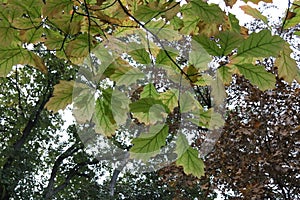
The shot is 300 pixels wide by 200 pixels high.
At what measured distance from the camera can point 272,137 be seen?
336 cm

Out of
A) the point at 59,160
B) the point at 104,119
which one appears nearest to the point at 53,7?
the point at 104,119

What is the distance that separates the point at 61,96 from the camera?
23.7 inches

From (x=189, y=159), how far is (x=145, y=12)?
0.22 m

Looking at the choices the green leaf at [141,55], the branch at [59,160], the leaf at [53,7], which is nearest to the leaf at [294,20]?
the green leaf at [141,55]

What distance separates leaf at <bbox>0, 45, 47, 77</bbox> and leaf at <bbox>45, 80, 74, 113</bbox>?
0.04 metres

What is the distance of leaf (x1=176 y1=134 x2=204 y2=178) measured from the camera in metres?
0.55

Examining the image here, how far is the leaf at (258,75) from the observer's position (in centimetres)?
53

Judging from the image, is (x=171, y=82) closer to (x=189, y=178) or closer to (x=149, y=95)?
(x=149, y=95)

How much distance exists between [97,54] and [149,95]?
0.11 m

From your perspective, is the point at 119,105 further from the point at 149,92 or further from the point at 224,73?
the point at 224,73

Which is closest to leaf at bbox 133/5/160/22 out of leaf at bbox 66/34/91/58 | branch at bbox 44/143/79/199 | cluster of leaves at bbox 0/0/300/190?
cluster of leaves at bbox 0/0/300/190

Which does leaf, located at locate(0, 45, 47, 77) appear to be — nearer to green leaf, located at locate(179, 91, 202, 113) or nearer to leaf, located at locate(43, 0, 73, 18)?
leaf, located at locate(43, 0, 73, 18)

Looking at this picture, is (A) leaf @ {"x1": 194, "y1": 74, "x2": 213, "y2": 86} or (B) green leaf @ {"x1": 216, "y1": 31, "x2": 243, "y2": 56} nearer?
(B) green leaf @ {"x1": 216, "y1": 31, "x2": 243, "y2": 56}

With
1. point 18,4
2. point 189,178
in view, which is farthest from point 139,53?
point 189,178
